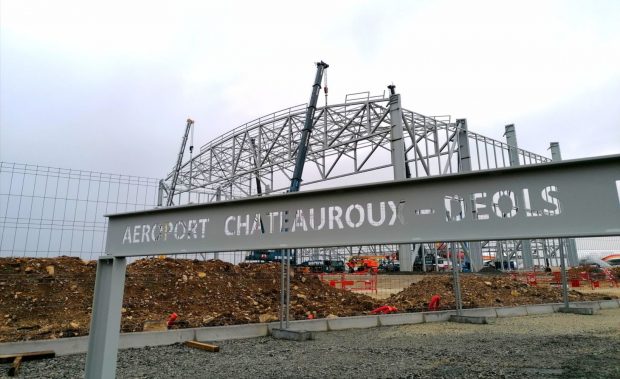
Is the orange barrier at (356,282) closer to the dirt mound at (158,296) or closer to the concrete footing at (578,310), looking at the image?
the dirt mound at (158,296)

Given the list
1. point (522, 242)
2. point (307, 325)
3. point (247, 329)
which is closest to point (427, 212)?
point (247, 329)

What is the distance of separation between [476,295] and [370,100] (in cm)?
1397

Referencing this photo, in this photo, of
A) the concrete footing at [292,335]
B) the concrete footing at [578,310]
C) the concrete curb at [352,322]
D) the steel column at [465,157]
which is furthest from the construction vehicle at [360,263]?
the concrete footing at [292,335]

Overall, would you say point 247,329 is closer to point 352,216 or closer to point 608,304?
point 352,216

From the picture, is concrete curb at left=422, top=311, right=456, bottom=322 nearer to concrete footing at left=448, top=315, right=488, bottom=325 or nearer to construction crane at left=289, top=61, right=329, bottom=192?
concrete footing at left=448, top=315, right=488, bottom=325

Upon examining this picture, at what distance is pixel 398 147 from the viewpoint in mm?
21656

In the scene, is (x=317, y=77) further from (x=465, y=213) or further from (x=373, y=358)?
(x=465, y=213)

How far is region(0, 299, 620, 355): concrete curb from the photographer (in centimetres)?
605

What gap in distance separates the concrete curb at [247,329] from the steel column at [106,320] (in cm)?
308

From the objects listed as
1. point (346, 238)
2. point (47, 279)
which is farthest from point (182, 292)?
point (346, 238)

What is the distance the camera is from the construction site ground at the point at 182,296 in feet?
24.7

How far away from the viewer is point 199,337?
7324mm

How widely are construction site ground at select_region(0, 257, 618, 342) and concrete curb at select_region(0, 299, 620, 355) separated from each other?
1.71 feet

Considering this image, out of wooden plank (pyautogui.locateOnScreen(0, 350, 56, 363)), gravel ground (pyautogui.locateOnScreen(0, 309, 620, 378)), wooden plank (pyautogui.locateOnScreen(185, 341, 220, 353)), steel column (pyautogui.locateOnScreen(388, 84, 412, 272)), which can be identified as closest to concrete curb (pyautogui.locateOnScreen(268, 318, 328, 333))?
gravel ground (pyautogui.locateOnScreen(0, 309, 620, 378))
